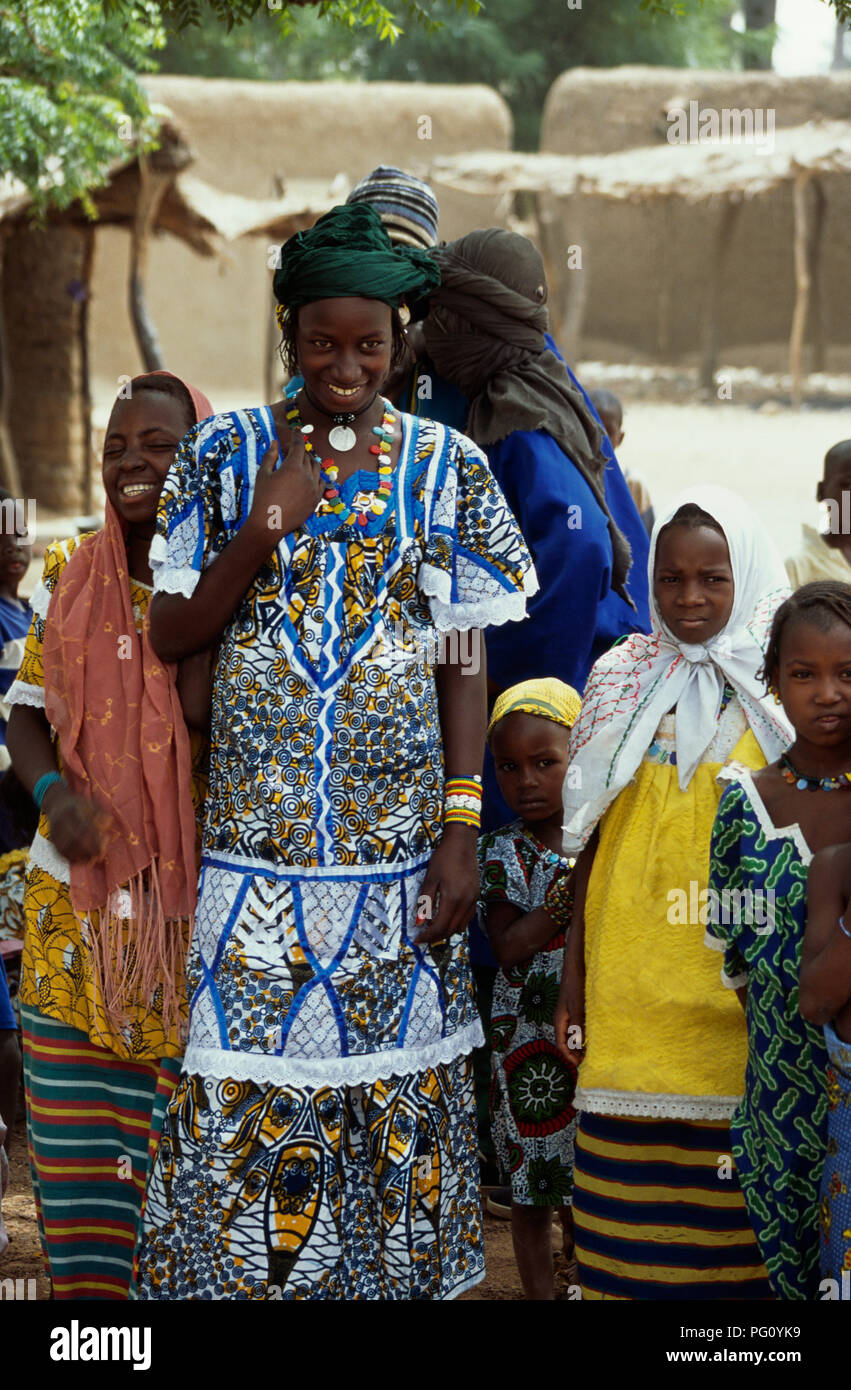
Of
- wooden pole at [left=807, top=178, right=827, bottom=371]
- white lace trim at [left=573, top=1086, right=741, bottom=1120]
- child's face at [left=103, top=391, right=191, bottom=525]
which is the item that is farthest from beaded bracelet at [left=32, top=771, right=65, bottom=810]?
wooden pole at [left=807, top=178, right=827, bottom=371]

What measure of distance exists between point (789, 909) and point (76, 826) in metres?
1.27

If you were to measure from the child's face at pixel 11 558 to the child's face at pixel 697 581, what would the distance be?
258 cm

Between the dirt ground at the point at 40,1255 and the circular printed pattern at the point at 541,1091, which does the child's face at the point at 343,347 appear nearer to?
the circular printed pattern at the point at 541,1091

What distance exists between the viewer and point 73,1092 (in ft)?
10.6

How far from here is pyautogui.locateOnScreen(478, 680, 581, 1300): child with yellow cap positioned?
3.57 metres

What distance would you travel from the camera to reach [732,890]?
2904 mm

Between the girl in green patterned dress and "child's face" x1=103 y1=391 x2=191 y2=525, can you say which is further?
"child's face" x1=103 y1=391 x2=191 y2=525

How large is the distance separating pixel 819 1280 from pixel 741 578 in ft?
4.15

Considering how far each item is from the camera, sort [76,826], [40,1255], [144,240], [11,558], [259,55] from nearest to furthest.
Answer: [76,826] < [40,1255] < [11,558] < [144,240] < [259,55]

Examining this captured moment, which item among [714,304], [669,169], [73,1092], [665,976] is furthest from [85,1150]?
[714,304]

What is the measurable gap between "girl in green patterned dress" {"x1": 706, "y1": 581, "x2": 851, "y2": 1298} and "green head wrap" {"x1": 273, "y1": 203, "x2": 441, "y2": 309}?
887mm

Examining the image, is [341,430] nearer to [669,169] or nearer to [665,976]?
[665,976]

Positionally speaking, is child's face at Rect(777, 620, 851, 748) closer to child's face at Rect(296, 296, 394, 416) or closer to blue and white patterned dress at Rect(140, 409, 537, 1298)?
blue and white patterned dress at Rect(140, 409, 537, 1298)
